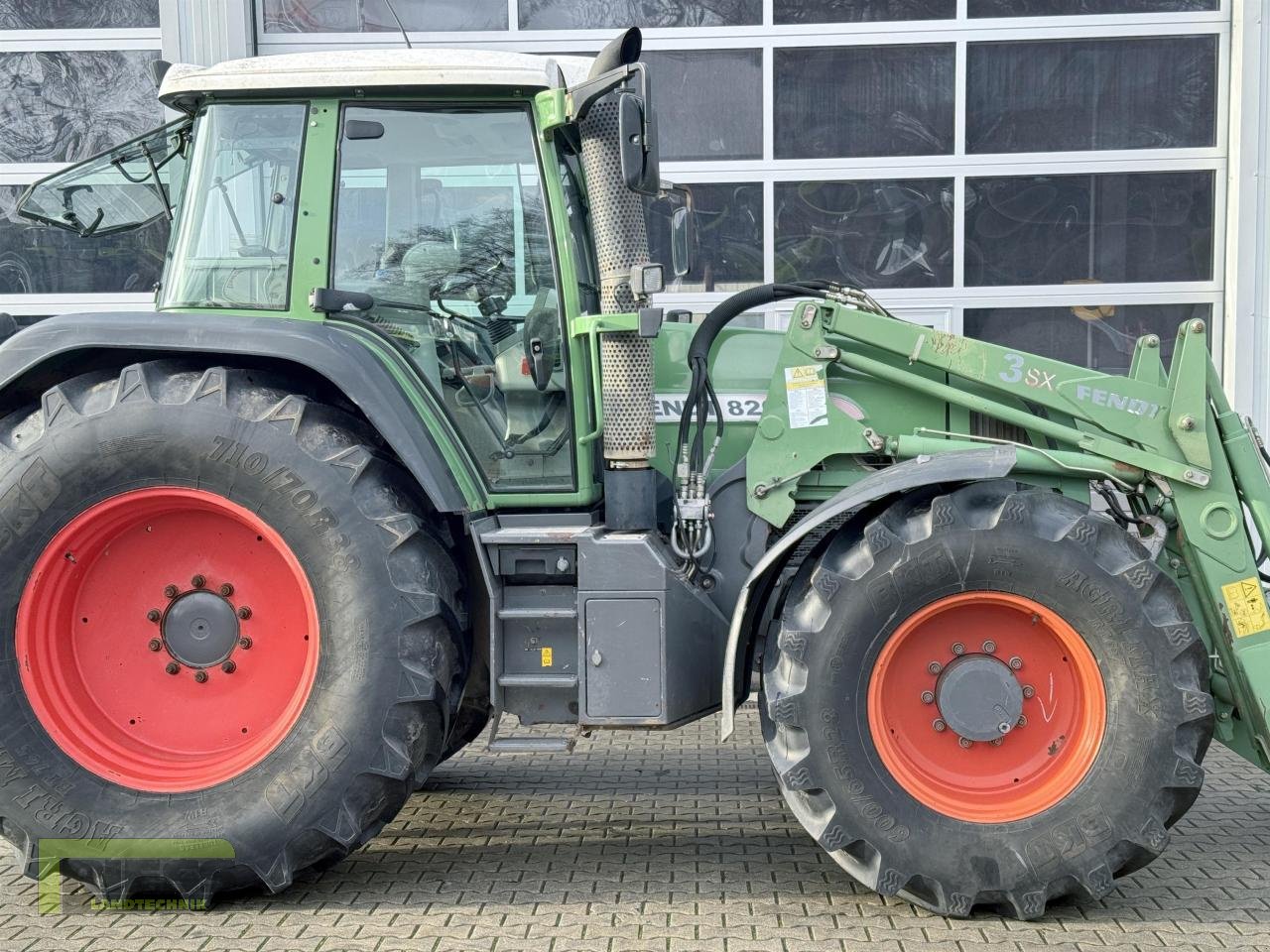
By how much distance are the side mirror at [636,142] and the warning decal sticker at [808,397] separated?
0.89 m

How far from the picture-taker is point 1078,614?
3.67 m

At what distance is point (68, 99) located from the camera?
8367mm

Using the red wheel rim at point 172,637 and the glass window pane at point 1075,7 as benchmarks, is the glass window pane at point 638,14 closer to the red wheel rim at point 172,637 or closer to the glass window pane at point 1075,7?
the glass window pane at point 1075,7

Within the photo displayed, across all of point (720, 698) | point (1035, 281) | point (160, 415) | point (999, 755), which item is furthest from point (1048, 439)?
point (1035, 281)

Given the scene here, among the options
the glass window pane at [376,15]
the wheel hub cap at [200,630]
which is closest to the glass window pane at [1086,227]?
the glass window pane at [376,15]

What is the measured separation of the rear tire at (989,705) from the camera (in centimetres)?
360

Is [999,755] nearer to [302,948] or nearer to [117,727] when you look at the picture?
[302,948]

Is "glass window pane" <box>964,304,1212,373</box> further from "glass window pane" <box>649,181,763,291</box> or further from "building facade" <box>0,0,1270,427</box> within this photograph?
"glass window pane" <box>649,181,763,291</box>

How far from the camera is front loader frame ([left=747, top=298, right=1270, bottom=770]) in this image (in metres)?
3.90

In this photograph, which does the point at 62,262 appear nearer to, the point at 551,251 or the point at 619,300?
the point at 551,251

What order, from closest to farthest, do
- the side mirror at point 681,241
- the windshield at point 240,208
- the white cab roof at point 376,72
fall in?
the white cab roof at point 376,72 → the windshield at point 240,208 → the side mirror at point 681,241

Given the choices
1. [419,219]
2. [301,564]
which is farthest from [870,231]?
[301,564]

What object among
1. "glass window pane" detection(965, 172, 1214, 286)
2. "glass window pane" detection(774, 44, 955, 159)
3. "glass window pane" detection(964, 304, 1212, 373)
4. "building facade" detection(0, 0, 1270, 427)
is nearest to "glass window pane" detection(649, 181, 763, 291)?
"building facade" detection(0, 0, 1270, 427)

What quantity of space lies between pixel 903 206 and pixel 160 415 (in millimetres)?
5612
